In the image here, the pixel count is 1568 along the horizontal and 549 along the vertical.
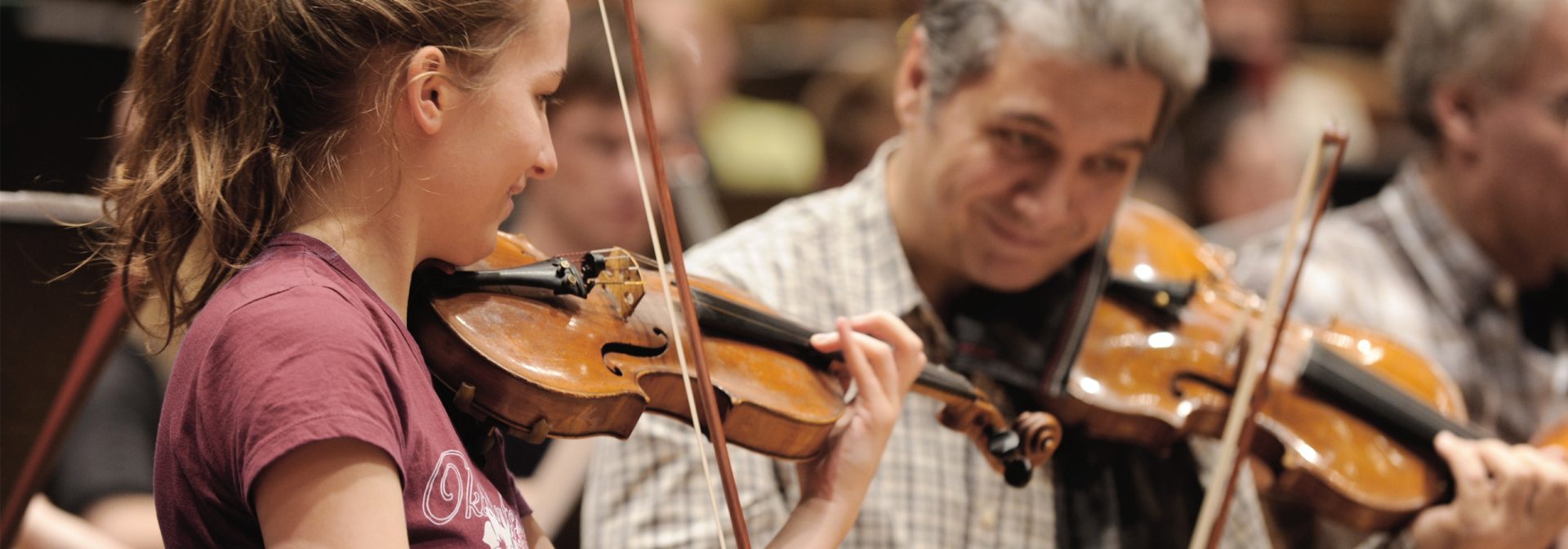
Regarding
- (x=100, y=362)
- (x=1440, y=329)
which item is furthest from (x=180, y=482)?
(x=1440, y=329)

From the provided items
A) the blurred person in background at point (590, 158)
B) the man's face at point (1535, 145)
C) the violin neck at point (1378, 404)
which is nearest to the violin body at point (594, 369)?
the violin neck at point (1378, 404)

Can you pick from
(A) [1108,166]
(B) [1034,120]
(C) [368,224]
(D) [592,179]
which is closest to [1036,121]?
(B) [1034,120]

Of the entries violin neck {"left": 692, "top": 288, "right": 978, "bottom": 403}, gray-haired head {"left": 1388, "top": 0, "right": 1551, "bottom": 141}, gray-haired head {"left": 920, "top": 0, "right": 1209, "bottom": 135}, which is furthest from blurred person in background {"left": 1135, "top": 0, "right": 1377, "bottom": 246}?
violin neck {"left": 692, "top": 288, "right": 978, "bottom": 403}

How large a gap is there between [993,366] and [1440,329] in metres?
1.17

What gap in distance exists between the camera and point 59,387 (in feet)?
4.01

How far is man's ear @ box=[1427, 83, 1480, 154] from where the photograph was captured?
2262 mm

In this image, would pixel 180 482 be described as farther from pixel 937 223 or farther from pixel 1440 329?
pixel 1440 329

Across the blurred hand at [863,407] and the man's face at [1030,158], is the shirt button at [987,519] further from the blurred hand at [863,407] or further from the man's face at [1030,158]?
the blurred hand at [863,407]

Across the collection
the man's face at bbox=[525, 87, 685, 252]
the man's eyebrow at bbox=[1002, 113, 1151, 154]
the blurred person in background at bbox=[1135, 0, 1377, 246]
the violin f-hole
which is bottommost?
the blurred person in background at bbox=[1135, 0, 1377, 246]

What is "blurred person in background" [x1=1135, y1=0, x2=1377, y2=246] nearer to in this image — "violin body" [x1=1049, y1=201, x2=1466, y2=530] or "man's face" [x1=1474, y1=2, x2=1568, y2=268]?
"man's face" [x1=1474, y1=2, x2=1568, y2=268]

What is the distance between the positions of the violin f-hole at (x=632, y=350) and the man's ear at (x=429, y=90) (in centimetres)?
22

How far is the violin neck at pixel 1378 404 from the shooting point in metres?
1.60

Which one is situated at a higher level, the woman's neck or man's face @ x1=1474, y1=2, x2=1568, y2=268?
the woman's neck

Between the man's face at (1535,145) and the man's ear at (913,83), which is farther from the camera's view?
the man's face at (1535,145)
